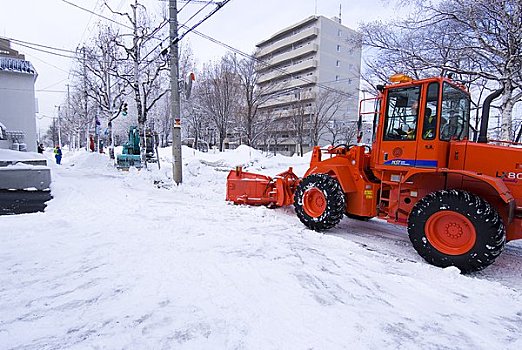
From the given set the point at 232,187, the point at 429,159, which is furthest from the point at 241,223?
the point at 429,159

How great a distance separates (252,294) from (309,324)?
2.45 feet

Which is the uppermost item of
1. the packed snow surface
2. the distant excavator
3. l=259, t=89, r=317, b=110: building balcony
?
l=259, t=89, r=317, b=110: building balcony

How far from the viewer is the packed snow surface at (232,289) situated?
8.65 ft

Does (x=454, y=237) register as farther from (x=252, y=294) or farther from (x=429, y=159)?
(x=252, y=294)

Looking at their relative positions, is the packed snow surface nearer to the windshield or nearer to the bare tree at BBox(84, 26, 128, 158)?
the windshield

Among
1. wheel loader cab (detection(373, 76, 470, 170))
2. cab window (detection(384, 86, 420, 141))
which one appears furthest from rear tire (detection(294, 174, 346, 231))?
cab window (detection(384, 86, 420, 141))

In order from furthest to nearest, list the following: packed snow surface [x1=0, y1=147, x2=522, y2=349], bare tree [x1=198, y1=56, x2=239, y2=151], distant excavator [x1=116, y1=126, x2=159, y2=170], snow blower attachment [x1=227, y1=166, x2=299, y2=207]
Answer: bare tree [x1=198, y1=56, x2=239, y2=151] → distant excavator [x1=116, y1=126, x2=159, y2=170] → snow blower attachment [x1=227, y1=166, x2=299, y2=207] → packed snow surface [x1=0, y1=147, x2=522, y2=349]

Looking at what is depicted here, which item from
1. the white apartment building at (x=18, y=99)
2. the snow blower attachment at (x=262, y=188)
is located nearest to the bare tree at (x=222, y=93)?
the white apartment building at (x=18, y=99)

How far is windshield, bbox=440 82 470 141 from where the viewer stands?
495 centimetres

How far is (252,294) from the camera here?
333 cm

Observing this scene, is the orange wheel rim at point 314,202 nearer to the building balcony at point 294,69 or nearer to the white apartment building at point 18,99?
the white apartment building at point 18,99

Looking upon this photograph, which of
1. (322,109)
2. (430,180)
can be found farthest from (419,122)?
(322,109)

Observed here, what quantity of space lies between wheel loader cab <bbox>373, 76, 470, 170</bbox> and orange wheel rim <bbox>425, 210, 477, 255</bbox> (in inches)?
34.2

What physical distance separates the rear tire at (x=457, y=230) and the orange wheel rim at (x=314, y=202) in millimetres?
1854
